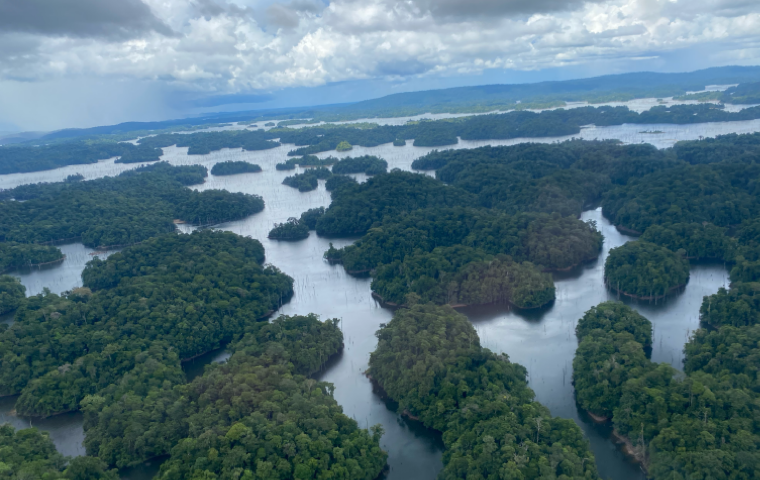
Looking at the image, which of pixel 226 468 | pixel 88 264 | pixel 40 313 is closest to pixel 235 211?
pixel 88 264

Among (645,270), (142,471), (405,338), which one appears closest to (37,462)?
(142,471)

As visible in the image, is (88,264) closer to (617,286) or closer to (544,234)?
(544,234)

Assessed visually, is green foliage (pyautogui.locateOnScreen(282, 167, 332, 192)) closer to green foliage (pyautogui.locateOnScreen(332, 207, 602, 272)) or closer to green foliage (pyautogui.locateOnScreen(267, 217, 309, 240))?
green foliage (pyautogui.locateOnScreen(267, 217, 309, 240))

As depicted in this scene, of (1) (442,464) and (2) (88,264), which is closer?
(1) (442,464)

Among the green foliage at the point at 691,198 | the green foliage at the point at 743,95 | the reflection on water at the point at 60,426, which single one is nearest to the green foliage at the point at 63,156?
the reflection on water at the point at 60,426

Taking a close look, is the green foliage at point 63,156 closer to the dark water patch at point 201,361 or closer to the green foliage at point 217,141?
the green foliage at point 217,141

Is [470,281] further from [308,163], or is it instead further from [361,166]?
[308,163]
